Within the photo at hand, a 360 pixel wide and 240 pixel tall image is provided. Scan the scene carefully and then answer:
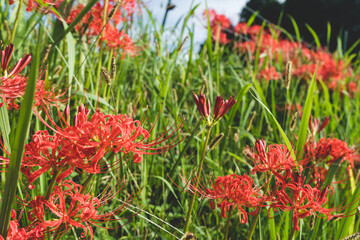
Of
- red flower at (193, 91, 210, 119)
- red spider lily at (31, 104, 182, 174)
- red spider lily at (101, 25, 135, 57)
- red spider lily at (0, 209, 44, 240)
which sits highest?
red spider lily at (101, 25, 135, 57)

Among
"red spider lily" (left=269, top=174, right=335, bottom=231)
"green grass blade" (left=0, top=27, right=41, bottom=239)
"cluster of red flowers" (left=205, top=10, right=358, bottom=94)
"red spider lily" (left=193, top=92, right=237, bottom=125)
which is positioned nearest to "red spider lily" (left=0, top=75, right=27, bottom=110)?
"green grass blade" (left=0, top=27, right=41, bottom=239)

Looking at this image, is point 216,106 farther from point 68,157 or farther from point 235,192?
point 68,157

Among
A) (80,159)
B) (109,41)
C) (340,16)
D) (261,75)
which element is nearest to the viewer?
(80,159)

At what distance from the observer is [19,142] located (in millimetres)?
686

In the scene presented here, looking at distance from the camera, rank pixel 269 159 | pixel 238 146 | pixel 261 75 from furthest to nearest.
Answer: pixel 261 75 → pixel 238 146 → pixel 269 159

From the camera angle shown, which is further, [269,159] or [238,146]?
[238,146]

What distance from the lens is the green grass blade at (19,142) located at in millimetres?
667

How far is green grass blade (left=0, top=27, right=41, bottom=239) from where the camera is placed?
67 centimetres

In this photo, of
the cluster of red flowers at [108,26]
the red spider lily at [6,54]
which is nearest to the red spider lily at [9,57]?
the red spider lily at [6,54]

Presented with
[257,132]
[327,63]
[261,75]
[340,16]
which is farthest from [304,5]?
[257,132]

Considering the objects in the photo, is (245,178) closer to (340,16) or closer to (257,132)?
(257,132)

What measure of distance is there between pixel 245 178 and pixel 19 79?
0.76 m

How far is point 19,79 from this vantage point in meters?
1.11

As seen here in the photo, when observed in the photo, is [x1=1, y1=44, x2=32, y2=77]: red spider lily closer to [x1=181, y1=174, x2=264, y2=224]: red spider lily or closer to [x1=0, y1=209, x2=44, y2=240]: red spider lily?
[x1=0, y1=209, x2=44, y2=240]: red spider lily
